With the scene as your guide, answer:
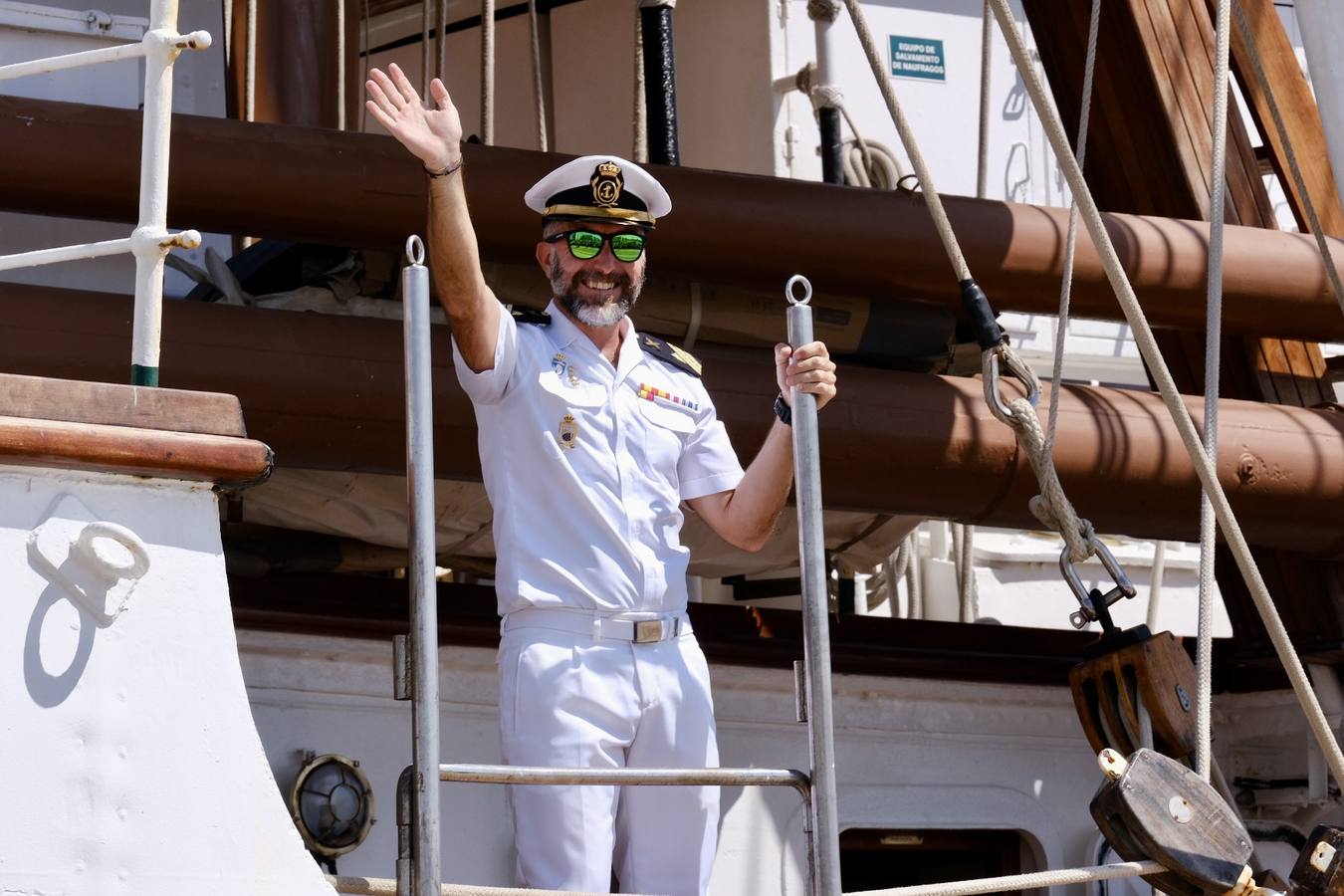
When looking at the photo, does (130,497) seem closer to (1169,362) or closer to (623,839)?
(623,839)

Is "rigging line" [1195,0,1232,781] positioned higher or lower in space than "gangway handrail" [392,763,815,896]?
higher

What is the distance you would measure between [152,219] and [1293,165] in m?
3.42

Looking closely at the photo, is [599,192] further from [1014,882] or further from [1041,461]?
[1041,461]

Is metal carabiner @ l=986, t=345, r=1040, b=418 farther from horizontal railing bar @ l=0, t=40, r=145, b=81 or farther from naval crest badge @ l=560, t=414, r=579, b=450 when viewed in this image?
horizontal railing bar @ l=0, t=40, r=145, b=81

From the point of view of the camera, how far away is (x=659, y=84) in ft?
19.5

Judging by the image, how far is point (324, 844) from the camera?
377 cm

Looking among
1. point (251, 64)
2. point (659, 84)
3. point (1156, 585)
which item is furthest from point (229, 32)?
point (1156, 585)

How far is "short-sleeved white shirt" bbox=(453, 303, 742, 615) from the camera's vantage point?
2922mm

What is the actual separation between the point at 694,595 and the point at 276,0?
2.46 m

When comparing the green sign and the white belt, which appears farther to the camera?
the green sign

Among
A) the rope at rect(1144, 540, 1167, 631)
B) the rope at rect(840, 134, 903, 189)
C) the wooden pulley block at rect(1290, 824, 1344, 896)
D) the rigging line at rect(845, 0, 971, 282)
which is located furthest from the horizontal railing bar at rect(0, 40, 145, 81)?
the rope at rect(1144, 540, 1167, 631)

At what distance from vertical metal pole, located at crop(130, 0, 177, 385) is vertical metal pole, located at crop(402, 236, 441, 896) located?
32 cm

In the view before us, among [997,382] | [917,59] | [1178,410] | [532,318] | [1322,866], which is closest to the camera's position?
[532,318]

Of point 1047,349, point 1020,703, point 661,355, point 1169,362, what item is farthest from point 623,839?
point 1047,349
